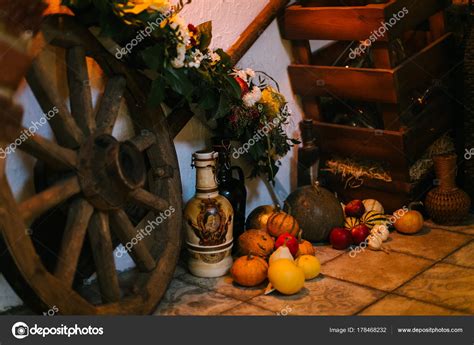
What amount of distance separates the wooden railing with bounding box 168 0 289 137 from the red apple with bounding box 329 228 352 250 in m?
0.91

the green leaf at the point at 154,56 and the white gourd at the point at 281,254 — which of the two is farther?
the white gourd at the point at 281,254

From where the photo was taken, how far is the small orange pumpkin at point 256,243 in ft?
10.0

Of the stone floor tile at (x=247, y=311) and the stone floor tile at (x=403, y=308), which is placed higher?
the stone floor tile at (x=247, y=311)

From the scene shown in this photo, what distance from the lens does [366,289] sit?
2830 mm

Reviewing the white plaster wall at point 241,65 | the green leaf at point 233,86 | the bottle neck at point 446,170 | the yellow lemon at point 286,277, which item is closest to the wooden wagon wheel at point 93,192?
the white plaster wall at point 241,65

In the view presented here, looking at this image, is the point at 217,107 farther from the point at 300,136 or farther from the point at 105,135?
the point at 300,136

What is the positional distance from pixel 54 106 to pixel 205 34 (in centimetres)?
77

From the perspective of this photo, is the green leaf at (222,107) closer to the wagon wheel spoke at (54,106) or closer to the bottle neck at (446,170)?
the wagon wheel spoke at (54,106)

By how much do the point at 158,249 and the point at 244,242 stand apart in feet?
1.38

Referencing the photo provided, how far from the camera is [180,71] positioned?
2.76m

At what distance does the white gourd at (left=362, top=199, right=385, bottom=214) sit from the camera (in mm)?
3564

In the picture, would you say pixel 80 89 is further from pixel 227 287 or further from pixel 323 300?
pixel 323 300

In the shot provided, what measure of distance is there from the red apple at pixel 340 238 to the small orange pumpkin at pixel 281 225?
0.69 ft

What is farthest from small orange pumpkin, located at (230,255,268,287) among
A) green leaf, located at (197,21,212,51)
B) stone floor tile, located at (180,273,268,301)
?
green leaf, located at (197,21,212,51)
